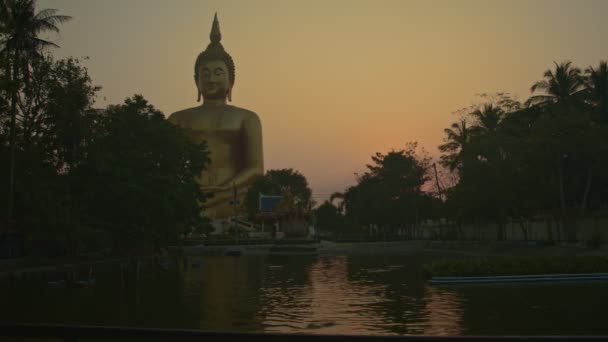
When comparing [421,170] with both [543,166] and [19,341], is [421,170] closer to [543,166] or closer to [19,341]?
[543,166]

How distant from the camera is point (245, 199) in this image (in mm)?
78500

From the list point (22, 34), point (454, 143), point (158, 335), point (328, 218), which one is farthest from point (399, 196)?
point (158, 335)

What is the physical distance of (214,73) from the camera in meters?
76.4

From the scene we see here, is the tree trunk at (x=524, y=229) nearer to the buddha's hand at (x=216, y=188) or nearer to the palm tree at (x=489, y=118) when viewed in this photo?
the palm tree at (x=489, y=118)

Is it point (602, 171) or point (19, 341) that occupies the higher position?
point (602, 171)

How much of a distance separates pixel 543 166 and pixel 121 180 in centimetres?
2566

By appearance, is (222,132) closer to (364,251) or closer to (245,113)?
(245,113)

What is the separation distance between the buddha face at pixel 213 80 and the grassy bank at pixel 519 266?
5825cm

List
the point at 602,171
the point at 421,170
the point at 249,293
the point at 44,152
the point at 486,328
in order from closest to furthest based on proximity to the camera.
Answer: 1. the point at 486,328
2. the point at 249,293
3. the point at 44,152
4. the point at 602,171
5. the point at 421,170

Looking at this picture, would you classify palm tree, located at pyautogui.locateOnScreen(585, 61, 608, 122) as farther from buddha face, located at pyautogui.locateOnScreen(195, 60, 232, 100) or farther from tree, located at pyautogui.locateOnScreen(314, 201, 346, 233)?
tree, located at pyautogui.locateOnScreen(314, 201, 346, 233)

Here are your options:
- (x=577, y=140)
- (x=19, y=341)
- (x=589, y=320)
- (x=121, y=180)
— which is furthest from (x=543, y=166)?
(x=19, y=341)

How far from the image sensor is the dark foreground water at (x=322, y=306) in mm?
12656

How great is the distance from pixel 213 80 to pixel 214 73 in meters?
0.85

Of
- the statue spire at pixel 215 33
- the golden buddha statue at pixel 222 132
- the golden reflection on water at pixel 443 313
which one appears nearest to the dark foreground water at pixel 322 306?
the golden reflection on water at pixel 443 313
